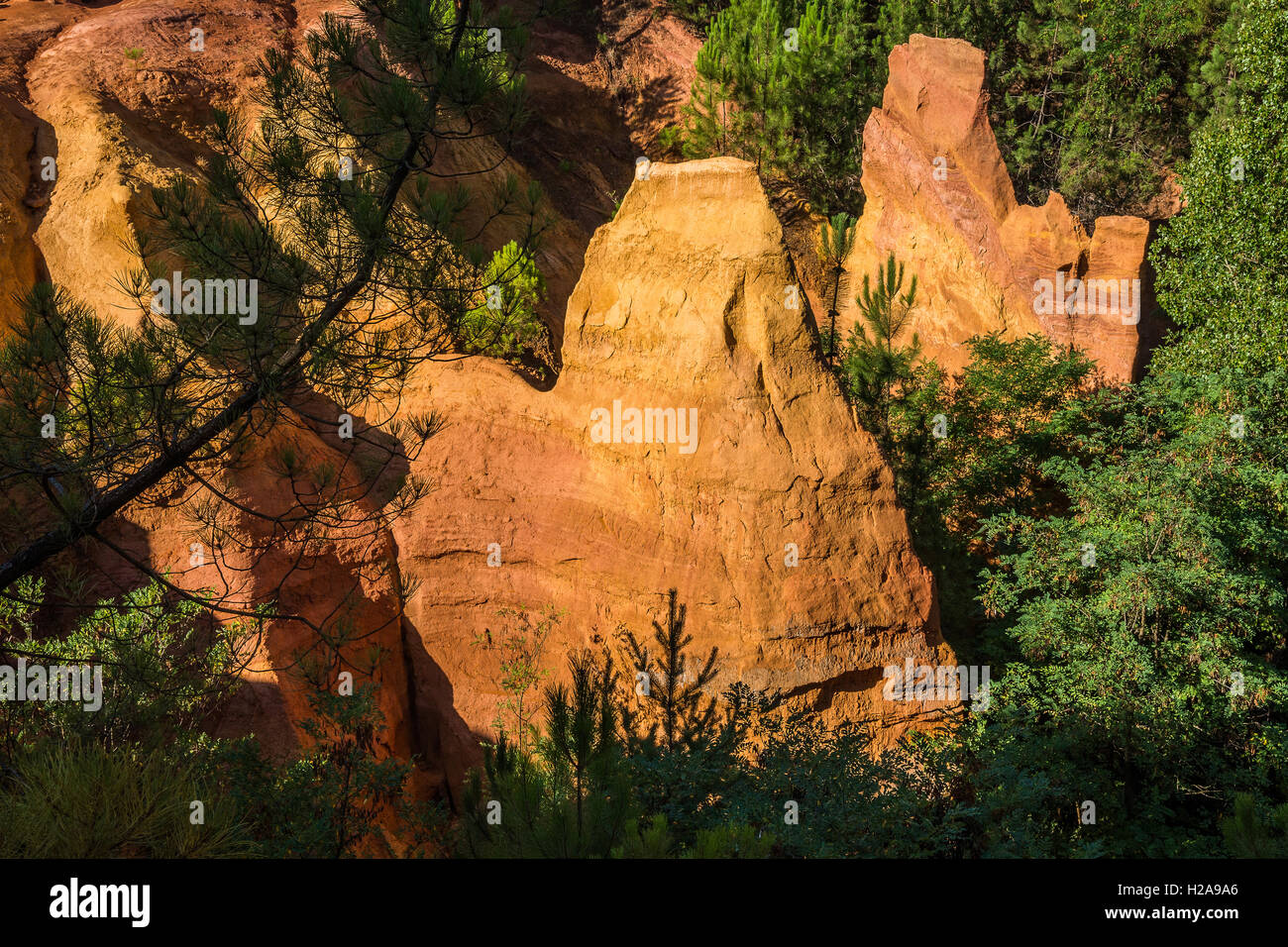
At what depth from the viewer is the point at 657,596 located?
35.5 ft

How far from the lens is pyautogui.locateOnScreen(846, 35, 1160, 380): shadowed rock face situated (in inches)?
699

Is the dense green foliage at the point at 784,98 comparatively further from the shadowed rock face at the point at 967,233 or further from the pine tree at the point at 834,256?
the shadowed rock face at the point at 967,233

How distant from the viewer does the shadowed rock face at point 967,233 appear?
699 inches

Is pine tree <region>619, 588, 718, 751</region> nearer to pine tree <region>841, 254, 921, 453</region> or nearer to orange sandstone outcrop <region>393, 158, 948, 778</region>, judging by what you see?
orange sandstone outcrop <region>393, 158, 948, 778</region>

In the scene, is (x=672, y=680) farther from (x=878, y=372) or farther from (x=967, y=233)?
(x=967, y=233)

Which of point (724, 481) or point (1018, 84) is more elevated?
point (1018, 84)

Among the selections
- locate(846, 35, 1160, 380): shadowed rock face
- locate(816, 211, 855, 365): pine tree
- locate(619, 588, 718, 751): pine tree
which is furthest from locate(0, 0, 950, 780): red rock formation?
locate(846, 35, 1160, 380): shadowed rock face

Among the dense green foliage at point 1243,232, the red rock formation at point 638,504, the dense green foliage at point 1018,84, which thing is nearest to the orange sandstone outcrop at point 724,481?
the red rock formation at point 638,504

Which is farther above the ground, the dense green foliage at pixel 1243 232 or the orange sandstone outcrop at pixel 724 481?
the dense green foliage at pixel 1243 232

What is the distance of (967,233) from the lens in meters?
18.4

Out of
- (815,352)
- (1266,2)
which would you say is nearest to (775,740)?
(815,352)

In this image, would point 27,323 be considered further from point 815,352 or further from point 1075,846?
point 1075,846

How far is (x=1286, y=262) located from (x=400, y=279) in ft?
49.4

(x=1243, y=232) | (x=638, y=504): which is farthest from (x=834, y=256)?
(x=638, y=504)
